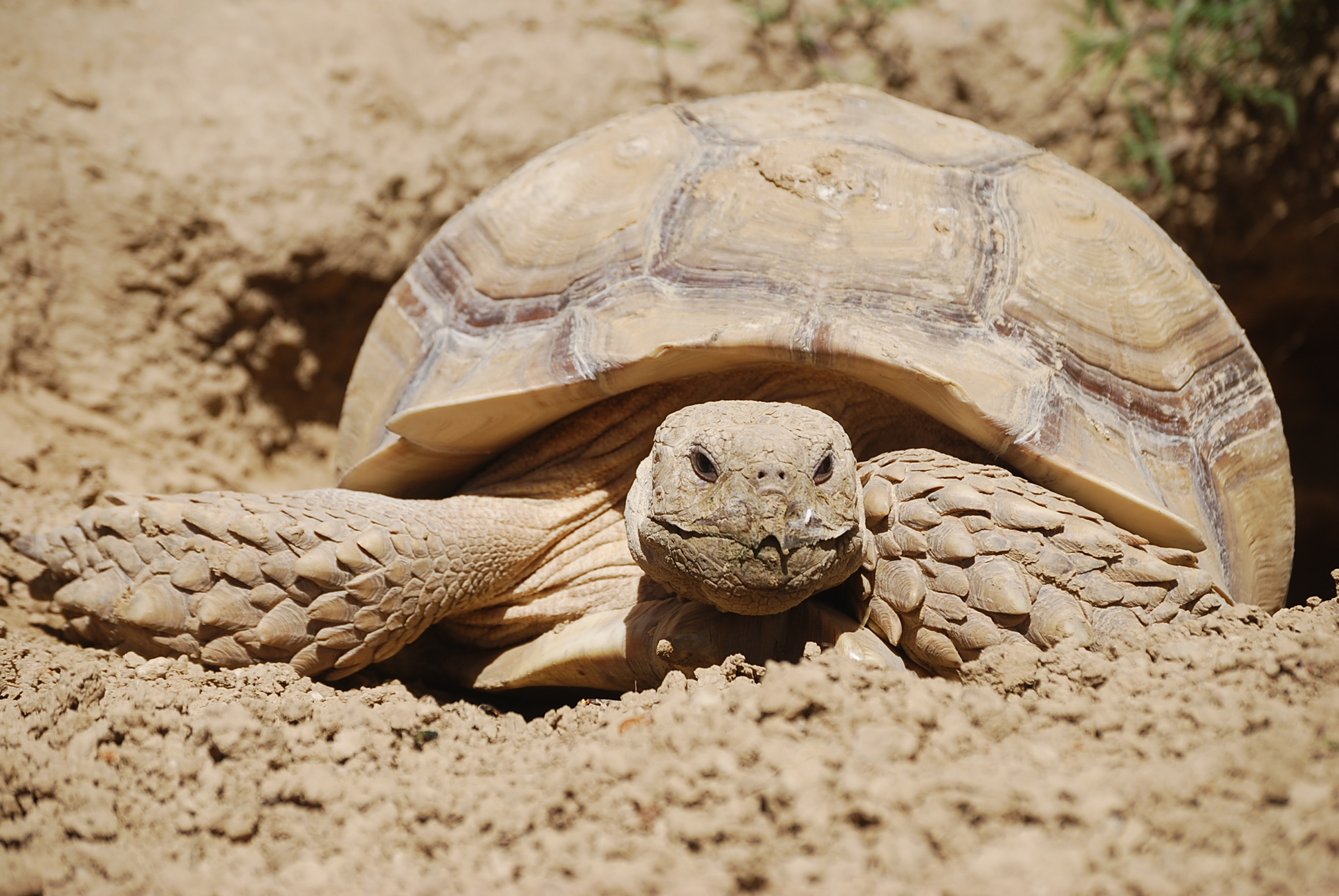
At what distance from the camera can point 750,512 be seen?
→ 1.74 meters

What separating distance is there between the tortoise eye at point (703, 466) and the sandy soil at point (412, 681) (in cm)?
41

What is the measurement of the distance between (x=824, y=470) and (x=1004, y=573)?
17.6 inches

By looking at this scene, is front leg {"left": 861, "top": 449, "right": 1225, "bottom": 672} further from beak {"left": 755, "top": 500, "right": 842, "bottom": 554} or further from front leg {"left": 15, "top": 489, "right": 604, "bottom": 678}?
front leg {"left": 15, "top": 489, "right": 604, "bottom": 678}

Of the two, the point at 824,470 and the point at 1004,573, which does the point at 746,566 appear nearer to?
the point at 824,470

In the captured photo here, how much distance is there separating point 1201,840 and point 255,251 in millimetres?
3656

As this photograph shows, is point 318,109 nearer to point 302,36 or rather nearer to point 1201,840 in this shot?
point 302,36

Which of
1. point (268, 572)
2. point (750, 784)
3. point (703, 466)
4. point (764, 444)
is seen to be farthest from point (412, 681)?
point (750, 784)

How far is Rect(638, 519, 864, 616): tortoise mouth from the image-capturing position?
1.75m

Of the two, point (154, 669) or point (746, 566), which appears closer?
point (746, 566)

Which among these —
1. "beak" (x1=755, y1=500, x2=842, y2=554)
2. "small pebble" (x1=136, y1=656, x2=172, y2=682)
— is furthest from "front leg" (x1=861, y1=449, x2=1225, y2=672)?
"small pebble" (x1=136, y1=656, x2=172, y2=682)

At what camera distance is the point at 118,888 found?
4.52ft

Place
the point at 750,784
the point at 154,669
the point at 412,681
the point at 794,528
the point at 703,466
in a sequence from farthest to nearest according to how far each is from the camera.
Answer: the point at 412,681, the point at 154,669, the point at 703,466, the point at 794,528, the point at 750,784

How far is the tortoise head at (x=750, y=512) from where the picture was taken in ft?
5.73

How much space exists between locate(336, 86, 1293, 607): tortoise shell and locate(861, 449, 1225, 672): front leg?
12 centimetres
